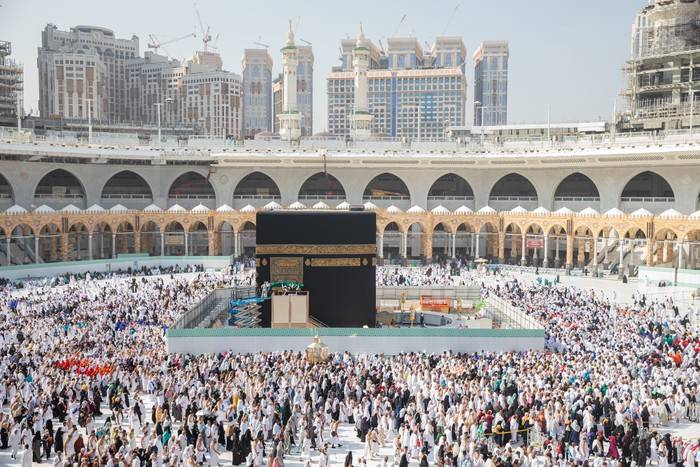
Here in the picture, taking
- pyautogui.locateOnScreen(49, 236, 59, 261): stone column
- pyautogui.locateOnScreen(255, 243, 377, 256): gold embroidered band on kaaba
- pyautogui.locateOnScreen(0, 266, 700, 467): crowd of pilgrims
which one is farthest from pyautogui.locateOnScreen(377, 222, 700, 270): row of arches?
pyautogui.locateOnScreen(49, 236, 59, 261): stone column

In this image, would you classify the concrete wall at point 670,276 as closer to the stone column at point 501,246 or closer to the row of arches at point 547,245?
the row of arches at point 547,245

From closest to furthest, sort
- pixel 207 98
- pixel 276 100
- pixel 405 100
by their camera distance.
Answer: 1. pixel 207 98
2. pixel 405 100
3. pixel 276 100

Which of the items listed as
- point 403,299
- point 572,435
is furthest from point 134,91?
point 572,435

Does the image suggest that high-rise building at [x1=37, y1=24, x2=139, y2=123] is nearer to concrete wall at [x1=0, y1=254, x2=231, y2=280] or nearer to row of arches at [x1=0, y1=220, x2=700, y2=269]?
row of arches at [x1=0, y1=220, x2=700, y2=269]

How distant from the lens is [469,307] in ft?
82.1

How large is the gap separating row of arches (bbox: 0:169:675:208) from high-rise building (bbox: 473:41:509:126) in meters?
64.9

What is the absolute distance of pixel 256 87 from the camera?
106 m

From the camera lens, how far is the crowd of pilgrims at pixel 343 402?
11023mm

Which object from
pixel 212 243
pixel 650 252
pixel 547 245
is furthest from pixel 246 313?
pixel 547 245

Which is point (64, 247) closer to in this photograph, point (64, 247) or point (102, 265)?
point (64, 247)

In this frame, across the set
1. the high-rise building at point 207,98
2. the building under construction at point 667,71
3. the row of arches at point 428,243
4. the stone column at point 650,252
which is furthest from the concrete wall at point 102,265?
the high-rise building at point 207,98

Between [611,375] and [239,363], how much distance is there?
8.43m

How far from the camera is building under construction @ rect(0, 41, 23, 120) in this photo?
5053cm

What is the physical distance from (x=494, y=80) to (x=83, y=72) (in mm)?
59664
